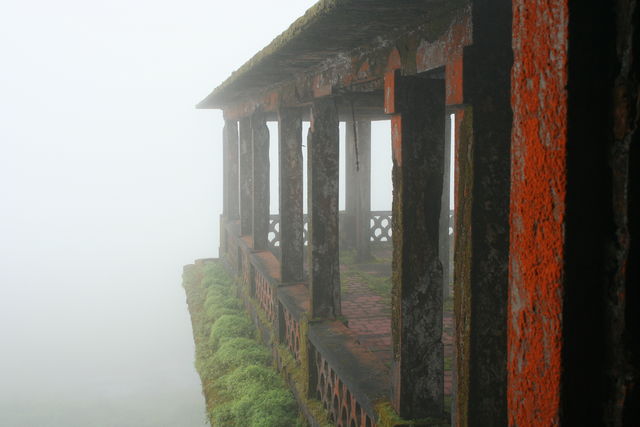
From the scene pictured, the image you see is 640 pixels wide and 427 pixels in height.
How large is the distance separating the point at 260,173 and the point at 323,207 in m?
3.90

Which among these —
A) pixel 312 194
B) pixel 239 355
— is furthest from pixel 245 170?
pixel 312 194

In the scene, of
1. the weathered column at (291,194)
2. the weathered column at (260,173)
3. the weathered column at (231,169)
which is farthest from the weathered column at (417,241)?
the weathered column at (231,169)

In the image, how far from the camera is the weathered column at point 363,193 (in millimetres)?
12414

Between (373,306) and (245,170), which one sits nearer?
(373,306)

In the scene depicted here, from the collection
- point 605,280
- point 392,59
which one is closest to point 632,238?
point 605,280

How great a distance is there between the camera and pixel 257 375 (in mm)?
8109

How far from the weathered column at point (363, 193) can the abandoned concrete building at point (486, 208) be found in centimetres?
480

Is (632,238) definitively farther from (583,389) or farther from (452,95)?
(452,95)

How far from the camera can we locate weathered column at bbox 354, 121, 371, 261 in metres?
12.4

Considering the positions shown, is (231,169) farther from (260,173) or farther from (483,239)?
(483,239)

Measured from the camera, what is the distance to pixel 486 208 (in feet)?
9.96

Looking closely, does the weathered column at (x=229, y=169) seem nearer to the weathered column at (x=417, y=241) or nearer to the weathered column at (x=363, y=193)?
the weathered column at (x=363, y=193)

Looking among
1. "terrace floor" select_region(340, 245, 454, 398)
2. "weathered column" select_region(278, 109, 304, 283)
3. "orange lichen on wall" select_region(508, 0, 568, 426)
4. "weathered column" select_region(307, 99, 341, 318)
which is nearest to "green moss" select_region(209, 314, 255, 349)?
"terrace floor" select_region(340, 245, 454, 398)

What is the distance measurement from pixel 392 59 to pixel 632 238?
3.09 metres
